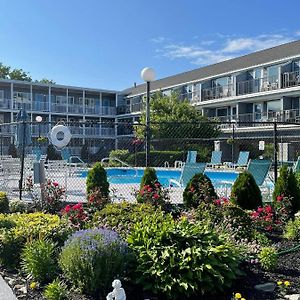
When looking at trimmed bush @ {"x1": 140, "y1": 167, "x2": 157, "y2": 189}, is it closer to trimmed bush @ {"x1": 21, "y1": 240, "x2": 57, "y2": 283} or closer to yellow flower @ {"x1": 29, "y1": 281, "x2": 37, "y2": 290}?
trimmed bush @ {"x1": 21, "y1": 240, "x2": 57, "y2": 283}

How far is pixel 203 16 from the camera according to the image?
14938mm

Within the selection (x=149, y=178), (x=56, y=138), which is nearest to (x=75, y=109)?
(x=56, y=138)

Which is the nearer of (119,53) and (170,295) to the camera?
(170,295)

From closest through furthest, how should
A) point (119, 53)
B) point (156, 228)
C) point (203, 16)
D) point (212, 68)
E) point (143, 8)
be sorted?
point (156, 228) → point (143, 8) → point (203, 16) → point (119, 53) → point (212, 68)

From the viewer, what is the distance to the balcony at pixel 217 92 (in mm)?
36166

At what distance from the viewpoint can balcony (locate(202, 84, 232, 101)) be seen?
3617 cm

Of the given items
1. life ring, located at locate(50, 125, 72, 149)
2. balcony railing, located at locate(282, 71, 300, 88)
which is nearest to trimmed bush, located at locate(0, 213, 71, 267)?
life ring, located at locate(50, 125, 72, 149)

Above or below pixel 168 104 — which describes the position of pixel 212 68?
above

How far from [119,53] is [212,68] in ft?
74.9

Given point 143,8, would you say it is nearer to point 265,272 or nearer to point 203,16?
point 203,16

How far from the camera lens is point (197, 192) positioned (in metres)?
8.04

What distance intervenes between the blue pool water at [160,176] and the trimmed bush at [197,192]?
26.2 feet

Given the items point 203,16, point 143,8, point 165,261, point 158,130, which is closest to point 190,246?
point 165,261

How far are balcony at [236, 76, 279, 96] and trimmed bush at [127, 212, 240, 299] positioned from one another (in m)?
28.8
